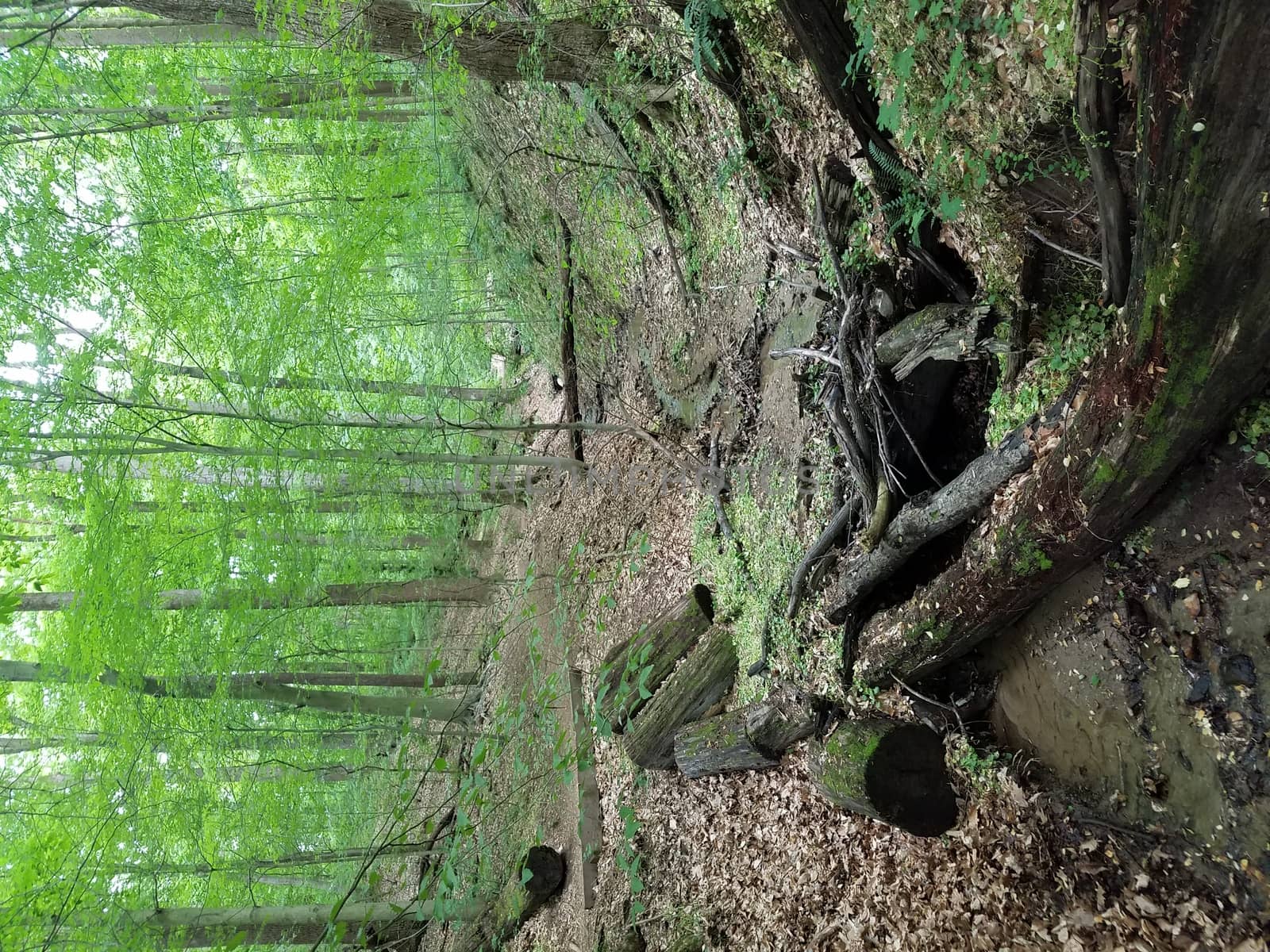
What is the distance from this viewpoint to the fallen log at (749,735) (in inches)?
159

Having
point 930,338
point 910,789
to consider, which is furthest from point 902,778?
point 930,338

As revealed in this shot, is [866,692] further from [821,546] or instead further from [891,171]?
[891,171]

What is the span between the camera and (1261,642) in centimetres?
223

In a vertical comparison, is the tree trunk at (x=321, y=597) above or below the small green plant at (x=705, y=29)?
below

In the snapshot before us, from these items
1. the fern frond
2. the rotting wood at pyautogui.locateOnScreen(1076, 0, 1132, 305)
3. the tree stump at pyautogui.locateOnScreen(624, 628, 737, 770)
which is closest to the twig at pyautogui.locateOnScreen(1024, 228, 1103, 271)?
the rotting wood at pyautogui.locateOnScreen(1076, 0, 1132, 305)

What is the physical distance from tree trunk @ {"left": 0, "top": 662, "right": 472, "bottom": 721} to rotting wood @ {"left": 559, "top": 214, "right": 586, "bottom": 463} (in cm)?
360

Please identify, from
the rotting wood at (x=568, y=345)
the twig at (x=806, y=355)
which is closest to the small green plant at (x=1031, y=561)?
the twig at (x=806, y=355)

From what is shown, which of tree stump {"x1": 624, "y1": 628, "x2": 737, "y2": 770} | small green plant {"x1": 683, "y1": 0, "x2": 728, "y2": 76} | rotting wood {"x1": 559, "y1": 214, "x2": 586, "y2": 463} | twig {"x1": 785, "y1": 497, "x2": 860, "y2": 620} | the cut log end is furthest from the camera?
rotting wood {"x1": 559, "y1": 214, "x2": 586, "y2": 463}

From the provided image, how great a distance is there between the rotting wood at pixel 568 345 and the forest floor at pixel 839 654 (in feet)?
0.79

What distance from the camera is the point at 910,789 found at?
10.6 ft

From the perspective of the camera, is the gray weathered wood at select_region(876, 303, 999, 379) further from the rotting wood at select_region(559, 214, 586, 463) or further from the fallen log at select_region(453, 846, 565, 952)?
the fallen log at select_region(453, 846, 565, 952)

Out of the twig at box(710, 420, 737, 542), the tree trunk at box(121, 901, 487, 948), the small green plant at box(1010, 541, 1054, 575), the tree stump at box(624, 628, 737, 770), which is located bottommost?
the tree trunk at box(121, 901, 487, 948)

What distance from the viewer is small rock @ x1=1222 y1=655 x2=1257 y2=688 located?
2.25 meters

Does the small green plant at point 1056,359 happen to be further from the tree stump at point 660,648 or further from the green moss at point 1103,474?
the tree stump at point 660,648
